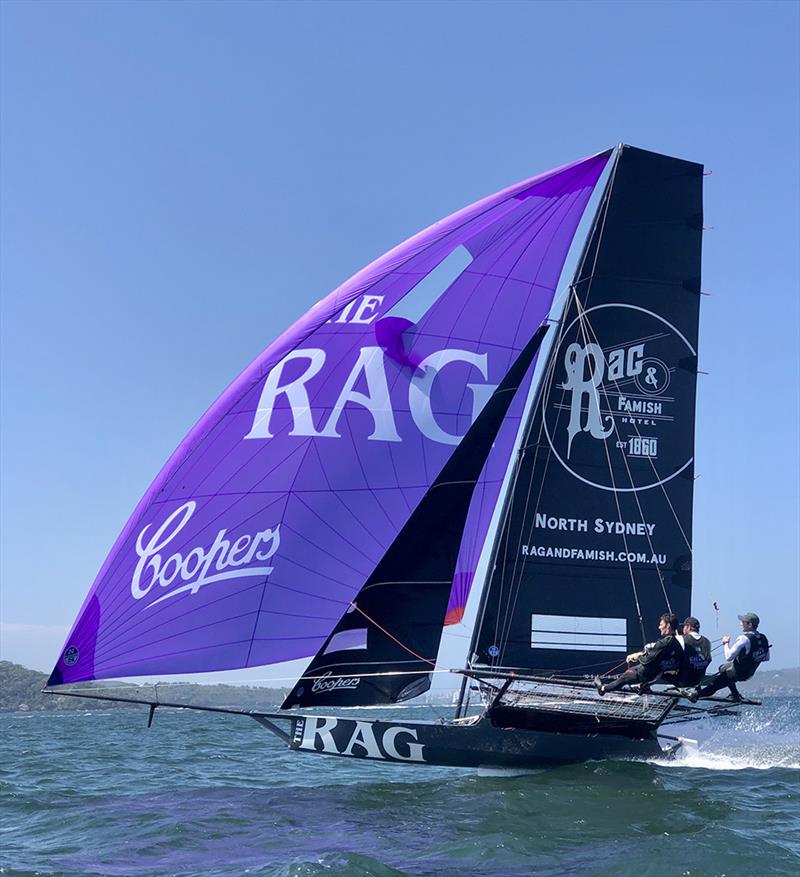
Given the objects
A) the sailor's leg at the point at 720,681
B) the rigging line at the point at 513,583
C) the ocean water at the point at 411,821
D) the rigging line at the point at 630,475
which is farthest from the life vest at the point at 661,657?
the rigging line at the point at 513,583

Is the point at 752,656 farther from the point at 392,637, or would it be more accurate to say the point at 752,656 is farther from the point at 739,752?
the point at 739,752

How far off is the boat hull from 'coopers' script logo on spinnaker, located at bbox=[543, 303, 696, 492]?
10.3 feet

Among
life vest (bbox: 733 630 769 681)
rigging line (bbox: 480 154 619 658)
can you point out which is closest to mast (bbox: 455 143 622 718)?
rigging line (bbox: 480 154 619 658)

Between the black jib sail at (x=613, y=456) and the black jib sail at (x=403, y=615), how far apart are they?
65cm

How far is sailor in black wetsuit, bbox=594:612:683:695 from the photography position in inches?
387

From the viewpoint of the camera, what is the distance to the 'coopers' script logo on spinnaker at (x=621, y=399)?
38.2ft

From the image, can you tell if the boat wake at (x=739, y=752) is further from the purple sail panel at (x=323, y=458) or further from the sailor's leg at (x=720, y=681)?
the purple sail panel at (x=323, y=458)

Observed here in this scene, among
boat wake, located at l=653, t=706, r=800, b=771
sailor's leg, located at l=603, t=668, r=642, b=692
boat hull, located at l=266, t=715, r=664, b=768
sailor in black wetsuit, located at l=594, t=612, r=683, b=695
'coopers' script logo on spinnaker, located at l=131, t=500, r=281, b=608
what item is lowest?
boat hull, located at l=266, t=715, r=664, b=768

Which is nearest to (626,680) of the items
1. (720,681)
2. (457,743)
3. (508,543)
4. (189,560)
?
(720,681)

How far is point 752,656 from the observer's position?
1021 centimetres

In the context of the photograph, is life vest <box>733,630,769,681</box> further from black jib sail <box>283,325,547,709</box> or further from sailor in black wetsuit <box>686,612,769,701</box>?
black jib sail <box>283,325,547,709</box>

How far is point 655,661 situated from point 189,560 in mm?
5185

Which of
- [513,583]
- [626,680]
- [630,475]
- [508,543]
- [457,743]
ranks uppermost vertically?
[630,475]

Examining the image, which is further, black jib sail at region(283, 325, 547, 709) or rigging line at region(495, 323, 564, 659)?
rigging line at region(495, 323, 564, 659)
